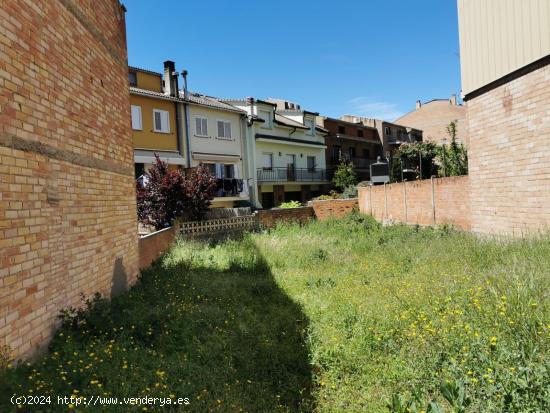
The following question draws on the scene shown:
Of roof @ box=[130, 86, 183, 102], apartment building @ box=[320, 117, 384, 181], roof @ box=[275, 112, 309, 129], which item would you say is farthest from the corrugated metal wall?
apartment building @ box=[320, 117, 384, 181]

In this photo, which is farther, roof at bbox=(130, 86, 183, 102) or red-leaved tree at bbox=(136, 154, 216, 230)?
roof at bbox=(130, 86, 183, 102)

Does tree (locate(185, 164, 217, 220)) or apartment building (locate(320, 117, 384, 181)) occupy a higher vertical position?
apartment building (locate(320, 117, 384, 181))

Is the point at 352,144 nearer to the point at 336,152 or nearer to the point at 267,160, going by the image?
the point at 336,152

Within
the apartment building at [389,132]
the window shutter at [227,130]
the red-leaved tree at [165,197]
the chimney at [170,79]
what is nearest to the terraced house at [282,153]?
the window shutter at [227,130]

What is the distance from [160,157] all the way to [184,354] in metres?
15.7

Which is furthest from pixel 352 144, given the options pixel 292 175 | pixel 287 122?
pixel 292 175

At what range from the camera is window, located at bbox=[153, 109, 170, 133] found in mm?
18750

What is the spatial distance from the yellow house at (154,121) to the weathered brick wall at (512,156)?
572 inches

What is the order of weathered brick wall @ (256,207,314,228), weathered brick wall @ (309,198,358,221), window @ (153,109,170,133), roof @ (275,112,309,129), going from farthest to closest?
roof @ (275,112,309,129) → weathered brick wall @ (309,198,358,221) → window @ (153,109,170,133) → weathered brick wall @ (256,207,314,228)

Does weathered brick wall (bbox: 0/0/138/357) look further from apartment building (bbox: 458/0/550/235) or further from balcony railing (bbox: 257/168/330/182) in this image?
balcony railing (bbox: 257/168/330/182)

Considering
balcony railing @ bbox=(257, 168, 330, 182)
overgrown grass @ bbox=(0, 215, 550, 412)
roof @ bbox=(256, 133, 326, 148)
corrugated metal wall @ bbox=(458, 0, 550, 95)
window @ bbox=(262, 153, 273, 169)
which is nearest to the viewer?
overgrown grass @ bbox=(0, 215, 550, 412)

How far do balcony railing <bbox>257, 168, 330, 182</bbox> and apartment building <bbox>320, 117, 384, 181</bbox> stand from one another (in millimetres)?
2105

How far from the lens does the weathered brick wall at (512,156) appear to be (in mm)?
6586

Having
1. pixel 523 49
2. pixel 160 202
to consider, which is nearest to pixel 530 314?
pixel 523 49
